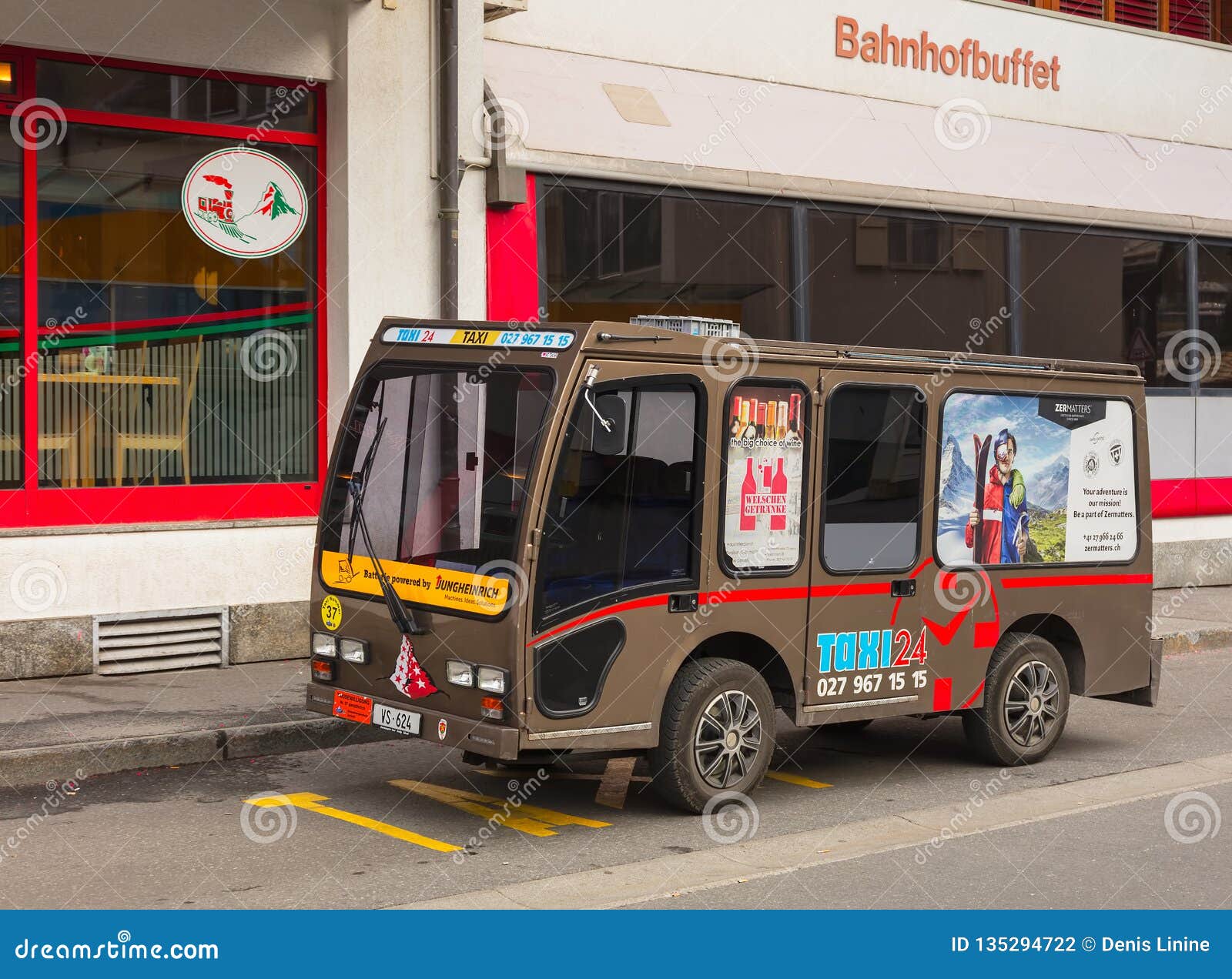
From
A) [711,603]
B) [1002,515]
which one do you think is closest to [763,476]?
[711,603]

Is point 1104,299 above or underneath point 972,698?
above

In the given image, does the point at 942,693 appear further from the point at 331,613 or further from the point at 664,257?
the point at 664,257

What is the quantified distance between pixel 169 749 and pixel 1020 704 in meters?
4.78

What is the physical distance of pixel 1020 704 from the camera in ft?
28.3

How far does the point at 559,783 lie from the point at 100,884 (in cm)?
267

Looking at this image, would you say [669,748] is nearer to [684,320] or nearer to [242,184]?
[684,320]

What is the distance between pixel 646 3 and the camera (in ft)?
45.5

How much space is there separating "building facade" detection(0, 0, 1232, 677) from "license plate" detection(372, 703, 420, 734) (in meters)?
3.97

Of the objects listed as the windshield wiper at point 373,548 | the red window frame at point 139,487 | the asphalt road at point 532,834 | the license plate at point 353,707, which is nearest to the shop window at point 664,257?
the red window frame at point 139,487

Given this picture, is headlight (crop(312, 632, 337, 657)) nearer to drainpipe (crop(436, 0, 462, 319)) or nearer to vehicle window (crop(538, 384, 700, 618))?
vehicle window (crop(538, 384, 700, 618))

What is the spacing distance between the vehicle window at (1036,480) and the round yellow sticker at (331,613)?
314 centimetres

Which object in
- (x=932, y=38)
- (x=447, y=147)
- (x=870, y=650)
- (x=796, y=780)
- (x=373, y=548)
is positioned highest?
(x=932, y=38)

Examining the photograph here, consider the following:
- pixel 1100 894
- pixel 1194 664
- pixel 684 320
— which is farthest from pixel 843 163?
pixel 1100 894

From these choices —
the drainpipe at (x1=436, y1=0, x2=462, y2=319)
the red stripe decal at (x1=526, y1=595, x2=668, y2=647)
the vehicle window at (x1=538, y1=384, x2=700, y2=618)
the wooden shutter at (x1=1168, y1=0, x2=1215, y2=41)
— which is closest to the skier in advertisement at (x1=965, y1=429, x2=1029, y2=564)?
the vehicle window at (x1=538, y1=384, x2=700, y2=618)
